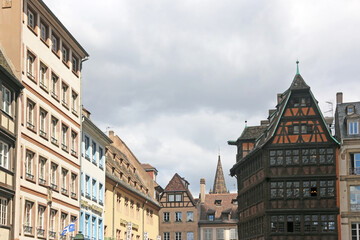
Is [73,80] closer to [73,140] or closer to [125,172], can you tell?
[73,140]

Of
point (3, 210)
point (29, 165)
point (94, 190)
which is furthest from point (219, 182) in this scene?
point (3, 210)

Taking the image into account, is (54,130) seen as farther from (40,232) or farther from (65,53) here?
(40,232)

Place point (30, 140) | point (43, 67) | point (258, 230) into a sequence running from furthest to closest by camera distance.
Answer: point (258, 230), point (43, 67), point (30, 140)

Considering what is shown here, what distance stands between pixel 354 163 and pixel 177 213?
36886 mm

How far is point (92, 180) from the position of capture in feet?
150

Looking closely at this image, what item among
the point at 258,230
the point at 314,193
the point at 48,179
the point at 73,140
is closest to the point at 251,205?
the point at 258,230

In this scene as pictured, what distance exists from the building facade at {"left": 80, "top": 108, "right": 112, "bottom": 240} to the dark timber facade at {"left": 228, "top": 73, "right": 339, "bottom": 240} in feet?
47.4

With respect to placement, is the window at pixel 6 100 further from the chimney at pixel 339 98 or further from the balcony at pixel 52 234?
the chimney at pixel 339 98

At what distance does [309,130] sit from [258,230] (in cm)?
975

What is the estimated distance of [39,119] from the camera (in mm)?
34500

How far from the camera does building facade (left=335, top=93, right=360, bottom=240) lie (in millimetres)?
53562

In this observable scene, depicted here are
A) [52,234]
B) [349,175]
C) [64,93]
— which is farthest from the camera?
[349,175]

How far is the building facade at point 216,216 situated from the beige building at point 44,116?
49.3m

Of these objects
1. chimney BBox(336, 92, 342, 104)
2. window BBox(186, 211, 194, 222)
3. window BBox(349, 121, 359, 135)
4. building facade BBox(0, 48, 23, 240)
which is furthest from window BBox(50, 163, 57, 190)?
window BBox(186, 211, 194, 222)
